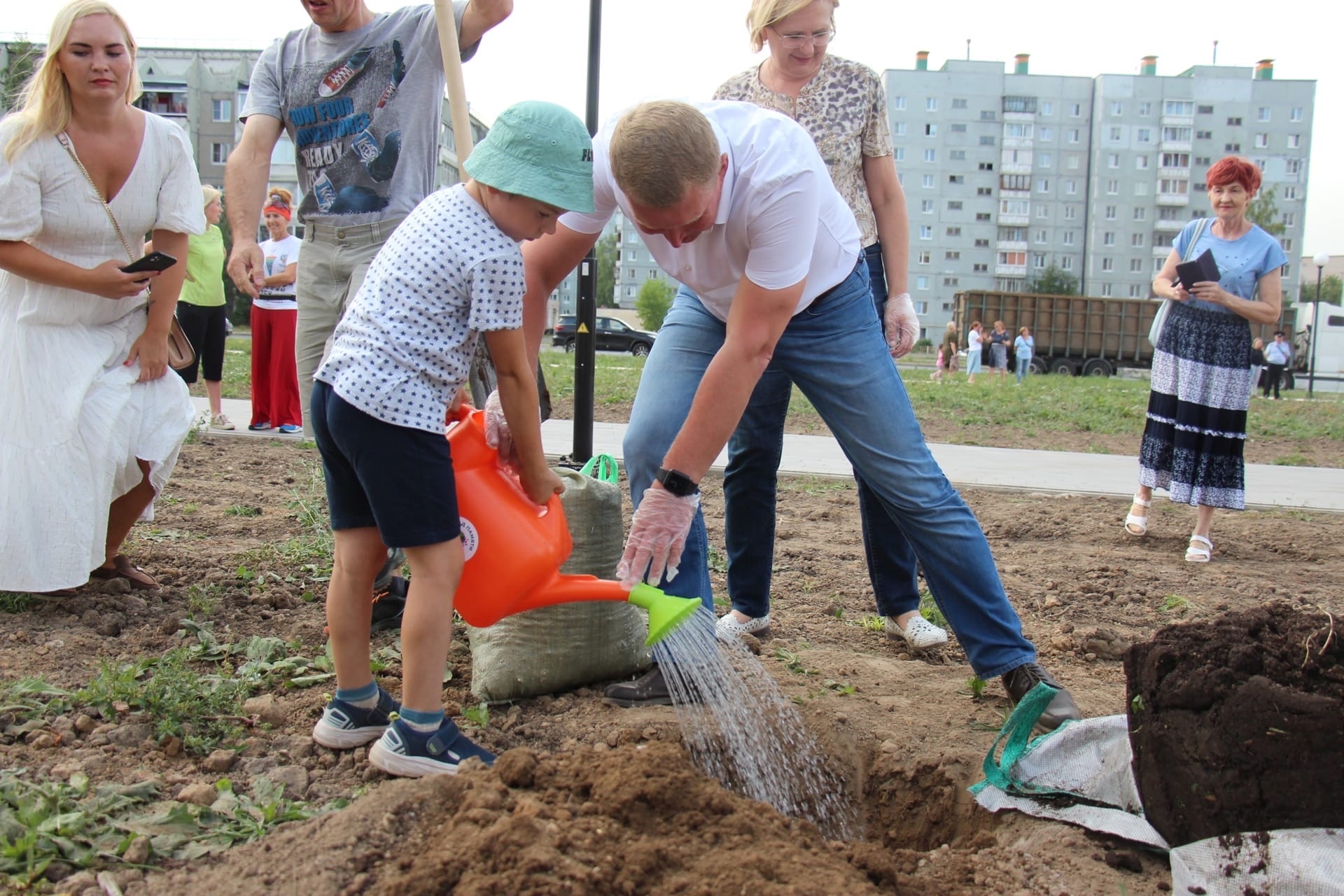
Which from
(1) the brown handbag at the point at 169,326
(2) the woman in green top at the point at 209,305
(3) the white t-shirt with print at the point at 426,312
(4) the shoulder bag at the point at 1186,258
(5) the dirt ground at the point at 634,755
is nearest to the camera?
(5) the dirt ground at the point at 634,755

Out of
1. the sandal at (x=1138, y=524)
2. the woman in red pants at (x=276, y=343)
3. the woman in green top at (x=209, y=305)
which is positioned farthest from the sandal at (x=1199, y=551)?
the woman in green top at (x=209, y=305)

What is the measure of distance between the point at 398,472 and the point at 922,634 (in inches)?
73.3

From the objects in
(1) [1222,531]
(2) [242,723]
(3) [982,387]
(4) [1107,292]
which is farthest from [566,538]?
(4) [1107,292]

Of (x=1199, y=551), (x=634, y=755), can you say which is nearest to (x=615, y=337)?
(x=1199, y=551)

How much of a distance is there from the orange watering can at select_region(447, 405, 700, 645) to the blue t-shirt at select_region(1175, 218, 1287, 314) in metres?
3.72

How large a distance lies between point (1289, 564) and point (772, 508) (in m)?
2.84

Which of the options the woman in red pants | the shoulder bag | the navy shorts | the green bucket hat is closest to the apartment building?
the woman in red pants

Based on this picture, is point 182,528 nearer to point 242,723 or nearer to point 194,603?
point 194,603

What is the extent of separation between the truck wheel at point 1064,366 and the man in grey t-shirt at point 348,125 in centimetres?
3140

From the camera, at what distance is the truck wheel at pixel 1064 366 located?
32.2 metres

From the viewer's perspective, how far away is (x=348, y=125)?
3238 millimetres

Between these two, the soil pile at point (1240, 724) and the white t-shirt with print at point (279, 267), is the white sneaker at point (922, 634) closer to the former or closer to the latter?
the soil pile at point (1240, 724)

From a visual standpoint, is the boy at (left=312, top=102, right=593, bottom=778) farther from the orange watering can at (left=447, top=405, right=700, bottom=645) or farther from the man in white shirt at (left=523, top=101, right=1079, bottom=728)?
the man in white shirt at (left=523, top=101, right=1079, bottom=728)

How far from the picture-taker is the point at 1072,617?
3.72 meters
